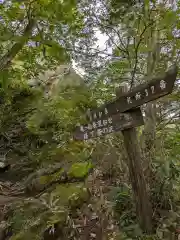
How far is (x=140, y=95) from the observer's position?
2223mm

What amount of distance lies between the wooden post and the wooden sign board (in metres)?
0.10

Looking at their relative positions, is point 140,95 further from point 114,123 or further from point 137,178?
point 137,178

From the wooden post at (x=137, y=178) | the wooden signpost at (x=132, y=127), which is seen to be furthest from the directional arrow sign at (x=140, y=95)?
the wooden post at (x=137, y=178)

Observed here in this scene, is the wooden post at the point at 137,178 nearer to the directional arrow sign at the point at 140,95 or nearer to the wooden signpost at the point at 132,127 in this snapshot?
the wooden signpost at the point at 132,127

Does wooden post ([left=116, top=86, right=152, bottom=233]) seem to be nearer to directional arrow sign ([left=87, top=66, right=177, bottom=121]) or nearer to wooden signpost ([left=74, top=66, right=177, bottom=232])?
wooden signpost ([left=74, top=66, right=177, bottom=232])

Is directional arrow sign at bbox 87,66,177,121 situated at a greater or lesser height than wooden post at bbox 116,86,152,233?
greater

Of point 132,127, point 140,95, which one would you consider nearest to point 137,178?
point 132,127

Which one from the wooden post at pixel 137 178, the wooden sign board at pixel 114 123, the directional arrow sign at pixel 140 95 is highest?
the directional arrow sign at pixel 140 95

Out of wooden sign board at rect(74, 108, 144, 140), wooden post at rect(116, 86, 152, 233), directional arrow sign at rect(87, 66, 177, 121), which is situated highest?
directional arrow sign at rect(87, 66, 177, 121)

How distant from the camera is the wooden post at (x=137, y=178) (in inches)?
95.1

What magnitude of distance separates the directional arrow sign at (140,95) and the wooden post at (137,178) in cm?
13

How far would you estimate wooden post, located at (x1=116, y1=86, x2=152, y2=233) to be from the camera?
242cm

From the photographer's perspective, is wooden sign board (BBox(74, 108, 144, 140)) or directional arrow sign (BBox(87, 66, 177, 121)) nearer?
directional arrow sign (BBox(87, 66, 177, 121))

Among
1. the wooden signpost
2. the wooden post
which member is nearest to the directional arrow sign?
the wooden signpost
